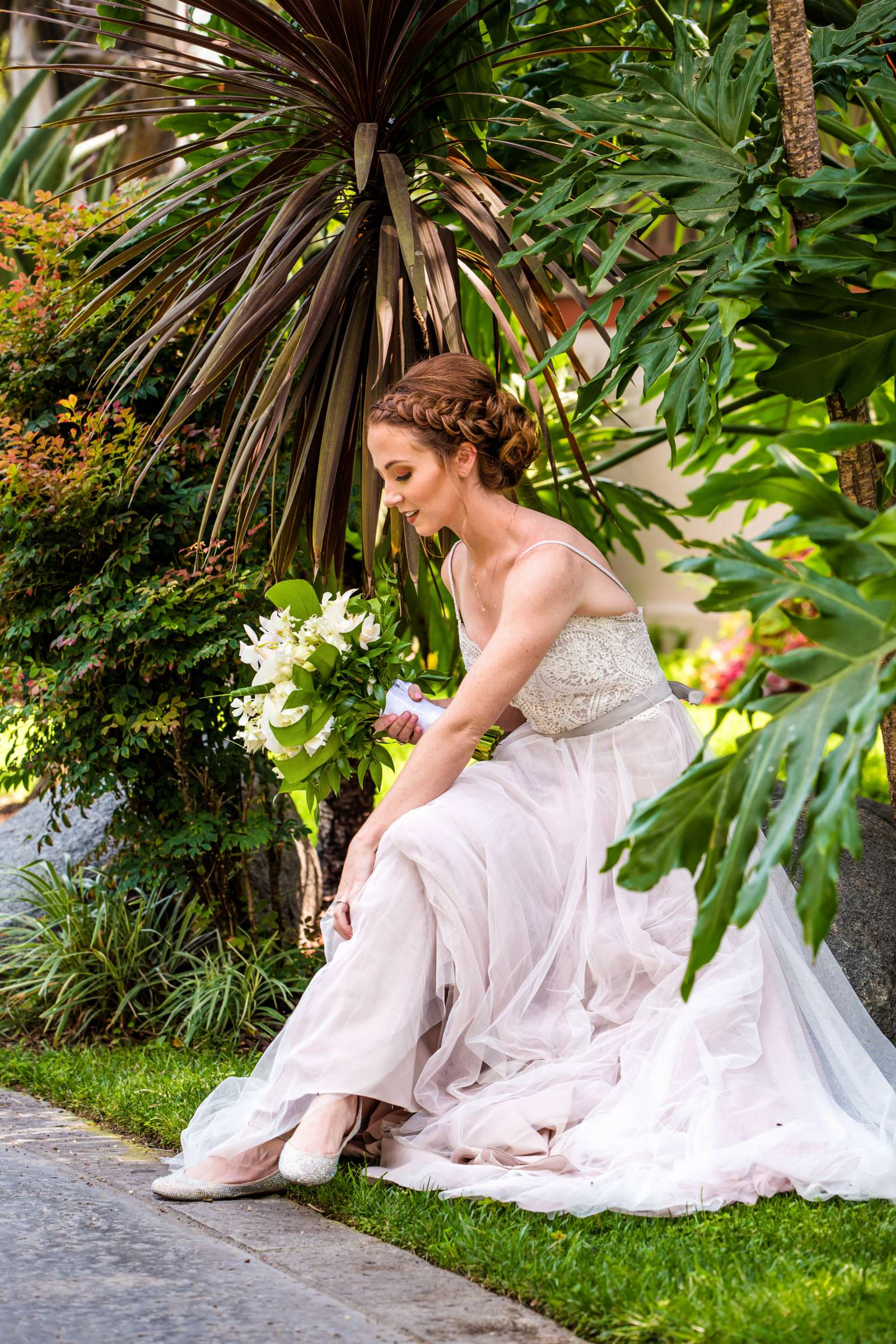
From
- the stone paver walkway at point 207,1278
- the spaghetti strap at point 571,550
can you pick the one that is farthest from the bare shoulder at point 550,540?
the stone paver walkway at point 207,1278

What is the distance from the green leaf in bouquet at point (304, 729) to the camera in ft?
9.75

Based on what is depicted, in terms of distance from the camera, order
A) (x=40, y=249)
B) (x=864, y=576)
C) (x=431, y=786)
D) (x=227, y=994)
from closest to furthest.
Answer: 1. (x=864, y=576)
2. (x=431, y=786)
3. (x=227, y=994)
4. (x=40, y=249)

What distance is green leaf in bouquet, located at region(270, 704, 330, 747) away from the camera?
9.75 ft

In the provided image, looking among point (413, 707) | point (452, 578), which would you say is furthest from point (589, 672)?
point (452, 578)

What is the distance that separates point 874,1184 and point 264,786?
2.31m

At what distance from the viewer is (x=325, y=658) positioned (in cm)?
299

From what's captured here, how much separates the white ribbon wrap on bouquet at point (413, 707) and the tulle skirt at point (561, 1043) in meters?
0.23

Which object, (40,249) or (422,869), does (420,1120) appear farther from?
(40,249)

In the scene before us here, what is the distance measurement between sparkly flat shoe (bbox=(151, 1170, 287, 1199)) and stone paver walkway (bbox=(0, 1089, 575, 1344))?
18 mm

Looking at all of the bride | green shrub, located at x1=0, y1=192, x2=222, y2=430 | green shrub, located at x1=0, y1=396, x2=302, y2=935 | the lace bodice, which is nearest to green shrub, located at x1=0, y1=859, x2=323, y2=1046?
green shrub, located at x1=0, y1=396, x2=302, y2=935

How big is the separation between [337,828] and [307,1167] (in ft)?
7.29

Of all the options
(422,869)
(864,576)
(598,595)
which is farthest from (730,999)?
(864,576)

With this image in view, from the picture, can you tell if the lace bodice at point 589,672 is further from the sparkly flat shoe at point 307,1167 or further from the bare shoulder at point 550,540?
the sparkly flat shoe at point 307,1167

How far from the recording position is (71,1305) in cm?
199
